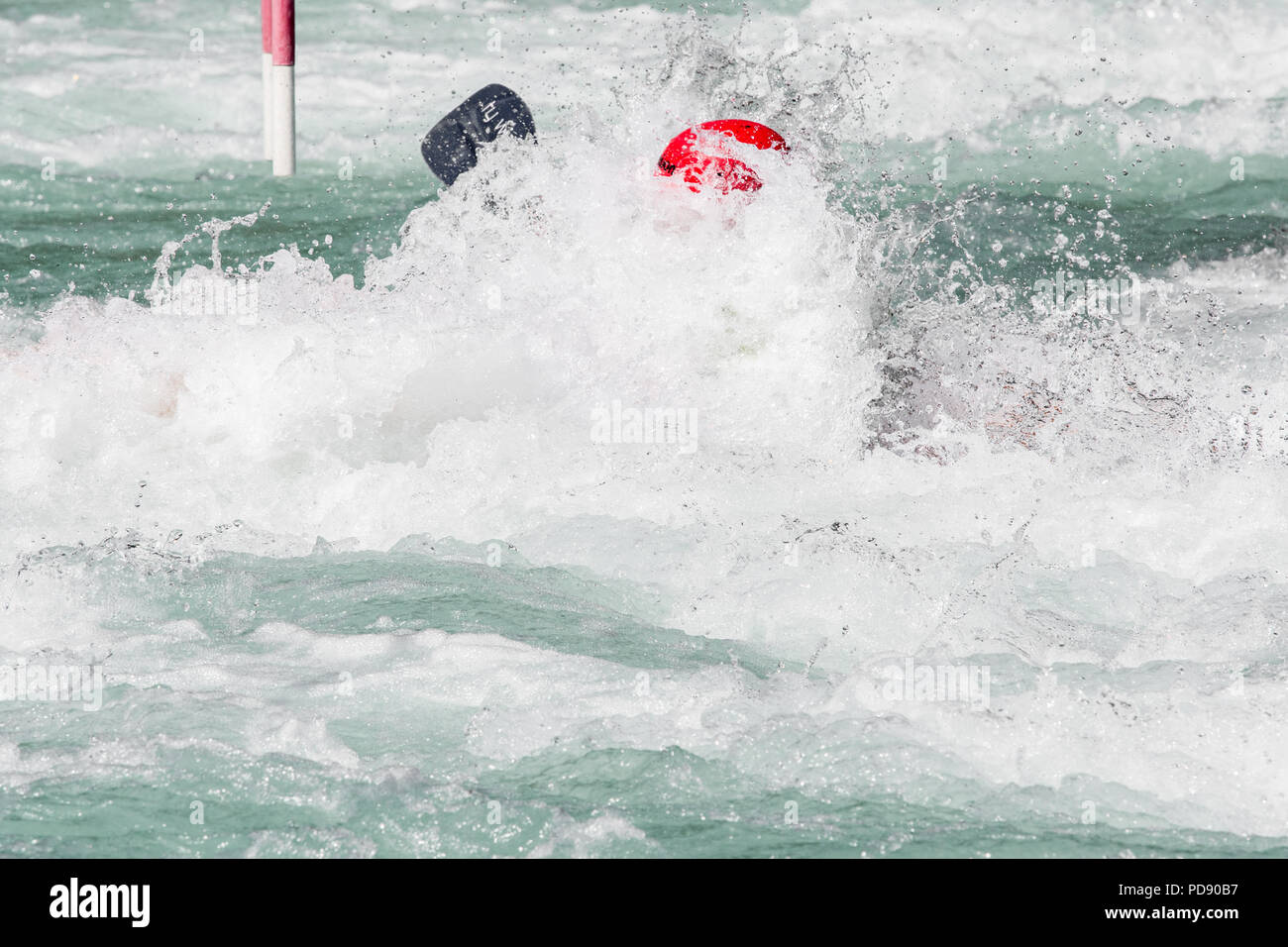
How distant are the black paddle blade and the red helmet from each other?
95 cm

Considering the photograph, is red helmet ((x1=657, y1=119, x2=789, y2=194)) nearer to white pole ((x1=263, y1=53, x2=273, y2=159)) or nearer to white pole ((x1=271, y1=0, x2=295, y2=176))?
white pole ((x1=271, y1=0, x2=295, y2=176))

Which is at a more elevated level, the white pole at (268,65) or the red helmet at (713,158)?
the white pole at (268,65)

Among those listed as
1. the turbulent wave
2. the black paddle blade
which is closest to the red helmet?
the turbulent wave

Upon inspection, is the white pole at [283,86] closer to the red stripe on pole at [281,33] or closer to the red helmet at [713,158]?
the red stripe on pole at [281,33]

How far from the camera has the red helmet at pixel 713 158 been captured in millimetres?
5629

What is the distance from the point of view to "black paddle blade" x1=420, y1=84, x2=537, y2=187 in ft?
20.9

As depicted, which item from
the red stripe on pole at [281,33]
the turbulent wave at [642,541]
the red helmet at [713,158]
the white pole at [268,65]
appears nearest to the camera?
the turbulent wave at [642,541]

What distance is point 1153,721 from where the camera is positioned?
357 cm

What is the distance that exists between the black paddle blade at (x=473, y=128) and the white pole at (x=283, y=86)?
1.21 m

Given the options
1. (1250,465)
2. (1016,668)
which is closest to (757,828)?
(1016,668)

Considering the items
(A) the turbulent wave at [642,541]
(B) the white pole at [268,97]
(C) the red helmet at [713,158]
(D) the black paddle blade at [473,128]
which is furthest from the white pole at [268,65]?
(C) the red helmet at [713,158]

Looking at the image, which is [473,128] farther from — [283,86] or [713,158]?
[283,86]
